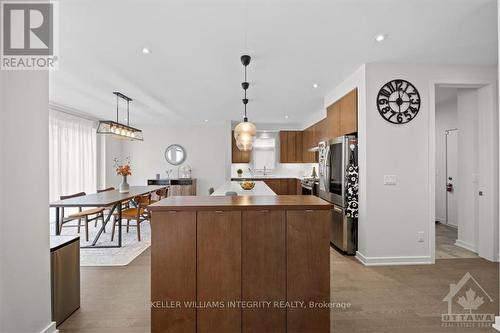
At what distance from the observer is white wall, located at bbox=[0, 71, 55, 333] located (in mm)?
1539

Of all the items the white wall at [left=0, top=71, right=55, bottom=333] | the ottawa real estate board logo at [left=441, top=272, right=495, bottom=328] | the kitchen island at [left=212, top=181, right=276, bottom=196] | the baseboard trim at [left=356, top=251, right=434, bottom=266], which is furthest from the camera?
the kitchen island at [left=212, top=181, right=276, bottom=196]

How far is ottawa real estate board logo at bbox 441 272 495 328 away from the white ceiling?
269cm

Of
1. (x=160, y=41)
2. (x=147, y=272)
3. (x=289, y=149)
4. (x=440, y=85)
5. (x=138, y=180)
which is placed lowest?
(x=147, y=272)

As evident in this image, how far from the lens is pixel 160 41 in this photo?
8.38 feet

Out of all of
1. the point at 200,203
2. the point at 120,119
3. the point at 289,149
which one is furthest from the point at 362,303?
the point at 120,119

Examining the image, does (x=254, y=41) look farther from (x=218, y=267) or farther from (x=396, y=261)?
(x=396, y=261)

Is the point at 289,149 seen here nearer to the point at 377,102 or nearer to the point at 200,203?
the point at 377,102

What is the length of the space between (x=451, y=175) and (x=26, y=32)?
22.3 feet

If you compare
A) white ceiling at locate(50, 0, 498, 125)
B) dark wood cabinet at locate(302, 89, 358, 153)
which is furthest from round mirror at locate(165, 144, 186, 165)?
dark wood cabinet at locate(302, 89, 358, 153)

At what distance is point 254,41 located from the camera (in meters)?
2.56

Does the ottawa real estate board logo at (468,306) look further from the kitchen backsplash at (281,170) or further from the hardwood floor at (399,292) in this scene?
the kitchen backsplash at (281,170)

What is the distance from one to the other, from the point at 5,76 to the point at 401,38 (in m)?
3.46

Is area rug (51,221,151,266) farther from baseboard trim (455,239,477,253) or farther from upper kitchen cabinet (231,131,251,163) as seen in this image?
baseboard trim (455,239,477,253)

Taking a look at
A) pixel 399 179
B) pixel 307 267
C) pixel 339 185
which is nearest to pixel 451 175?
pixel 399 179
